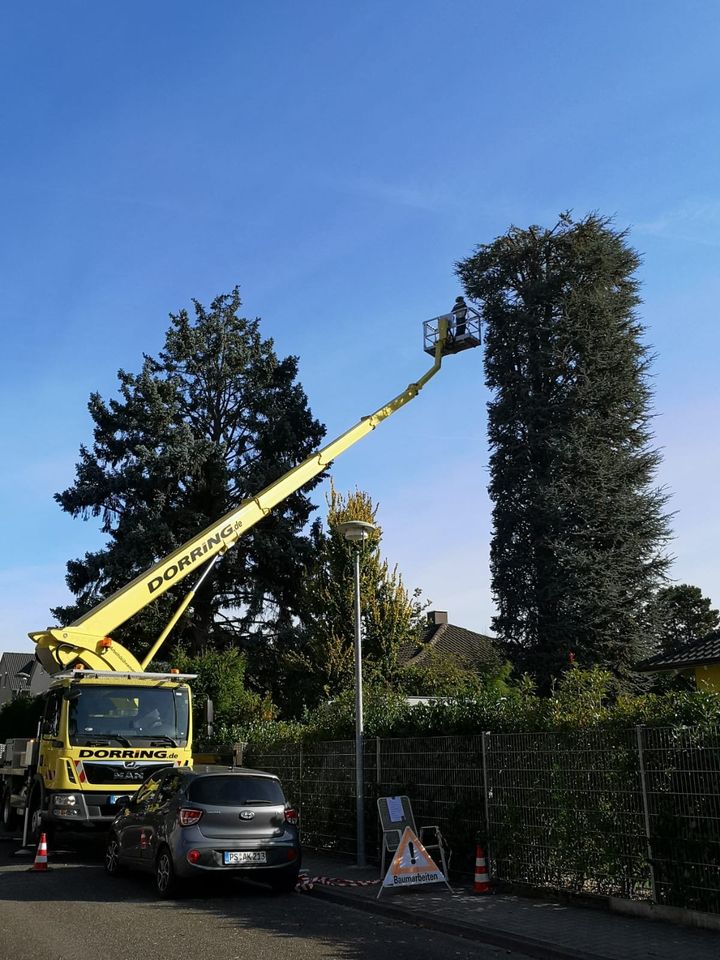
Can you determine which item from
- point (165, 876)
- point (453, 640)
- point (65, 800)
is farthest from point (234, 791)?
point (453, 640)

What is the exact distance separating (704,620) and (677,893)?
181ft

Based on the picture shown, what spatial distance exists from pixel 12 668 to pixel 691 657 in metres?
86.4

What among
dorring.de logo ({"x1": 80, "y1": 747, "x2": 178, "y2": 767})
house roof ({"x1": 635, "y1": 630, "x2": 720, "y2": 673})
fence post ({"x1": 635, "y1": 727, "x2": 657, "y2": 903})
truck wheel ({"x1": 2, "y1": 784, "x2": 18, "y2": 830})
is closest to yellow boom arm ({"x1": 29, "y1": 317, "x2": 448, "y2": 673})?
dorring.de logo ({"x1": 80, "y1": 747, "x2": 178, "y2": 767})

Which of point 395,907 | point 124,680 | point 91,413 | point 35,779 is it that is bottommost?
point 395,907

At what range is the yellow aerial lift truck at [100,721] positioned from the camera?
48.4 ft

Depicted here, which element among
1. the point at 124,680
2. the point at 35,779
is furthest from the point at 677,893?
the point at 35,779

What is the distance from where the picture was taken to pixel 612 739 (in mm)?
9938

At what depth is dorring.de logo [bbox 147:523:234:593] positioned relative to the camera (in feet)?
57.3

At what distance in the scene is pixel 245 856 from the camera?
433 inches

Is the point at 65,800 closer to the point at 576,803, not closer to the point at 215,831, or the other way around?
the point at 215,831

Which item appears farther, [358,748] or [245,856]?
[358,748]

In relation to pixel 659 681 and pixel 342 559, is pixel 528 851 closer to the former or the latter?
pixel 342 559

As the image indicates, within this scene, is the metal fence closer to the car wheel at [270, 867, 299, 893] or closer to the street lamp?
the street lamp

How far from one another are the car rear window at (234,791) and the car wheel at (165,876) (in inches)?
29.1
